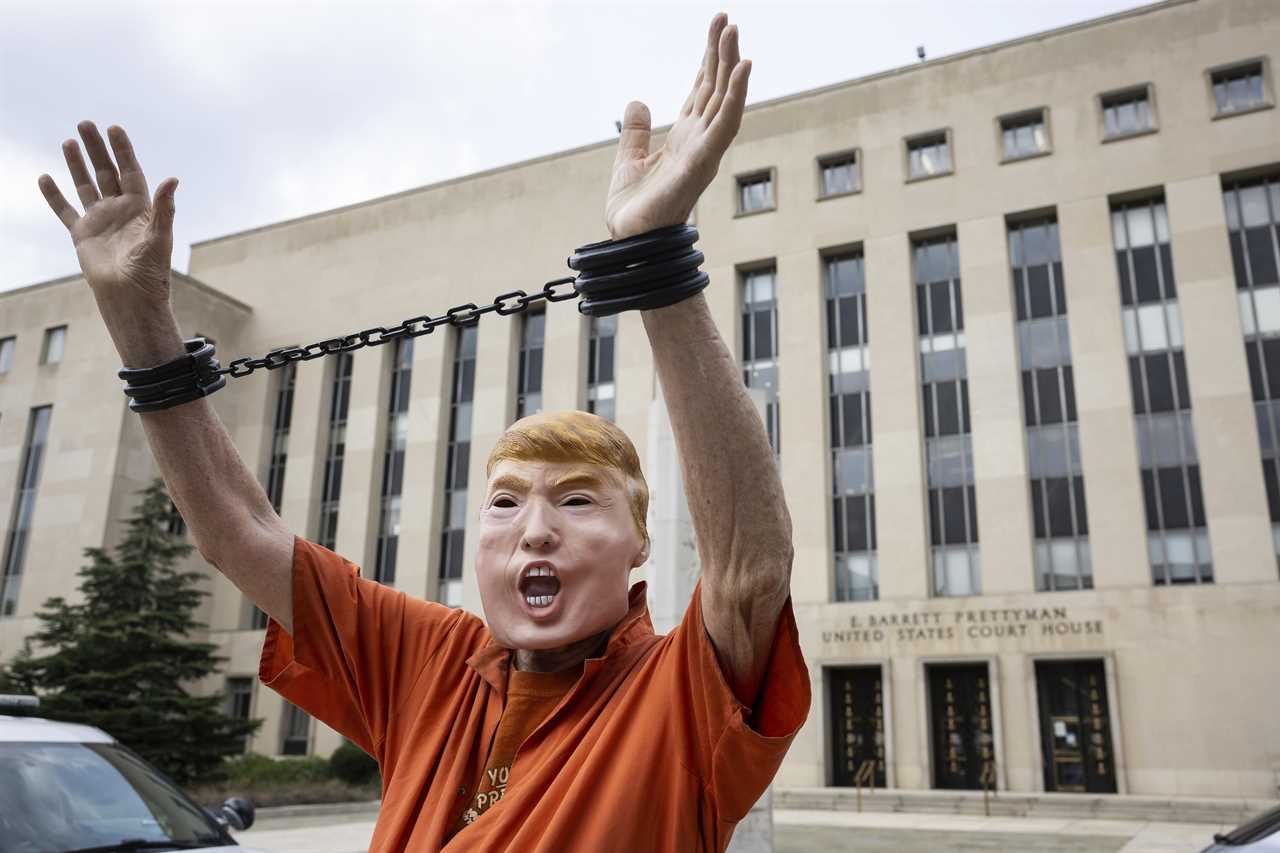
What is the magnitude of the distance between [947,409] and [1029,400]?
2130 mm

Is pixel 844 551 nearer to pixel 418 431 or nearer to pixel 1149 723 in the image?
pixel 1149 723

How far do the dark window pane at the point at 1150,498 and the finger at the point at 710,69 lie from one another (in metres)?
26.3

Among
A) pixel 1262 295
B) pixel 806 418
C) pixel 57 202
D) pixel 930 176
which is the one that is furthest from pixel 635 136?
pixel 930 176

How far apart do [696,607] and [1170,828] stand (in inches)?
804

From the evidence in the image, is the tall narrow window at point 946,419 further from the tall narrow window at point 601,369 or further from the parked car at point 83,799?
the parked car at point 83,799

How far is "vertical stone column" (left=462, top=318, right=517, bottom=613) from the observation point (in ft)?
108

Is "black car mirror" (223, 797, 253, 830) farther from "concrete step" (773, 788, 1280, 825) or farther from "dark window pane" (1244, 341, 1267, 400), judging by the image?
"dark window pane" (1244, 341, 1267, 400)

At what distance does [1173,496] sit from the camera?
24.8 m

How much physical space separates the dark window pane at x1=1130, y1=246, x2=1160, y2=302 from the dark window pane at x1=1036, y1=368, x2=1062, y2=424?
3.03 metres

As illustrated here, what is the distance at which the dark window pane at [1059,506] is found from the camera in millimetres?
25672

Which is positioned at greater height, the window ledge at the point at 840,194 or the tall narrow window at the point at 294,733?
the window ledge at the point at 840,194

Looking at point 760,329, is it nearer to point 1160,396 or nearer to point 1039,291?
point 1039,291

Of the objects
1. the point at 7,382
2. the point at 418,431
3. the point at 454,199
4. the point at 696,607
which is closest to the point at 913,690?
the point at 418,431

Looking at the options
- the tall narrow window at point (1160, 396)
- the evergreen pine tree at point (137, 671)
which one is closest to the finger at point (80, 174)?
the evergreen pine tree at point (137, 671)
